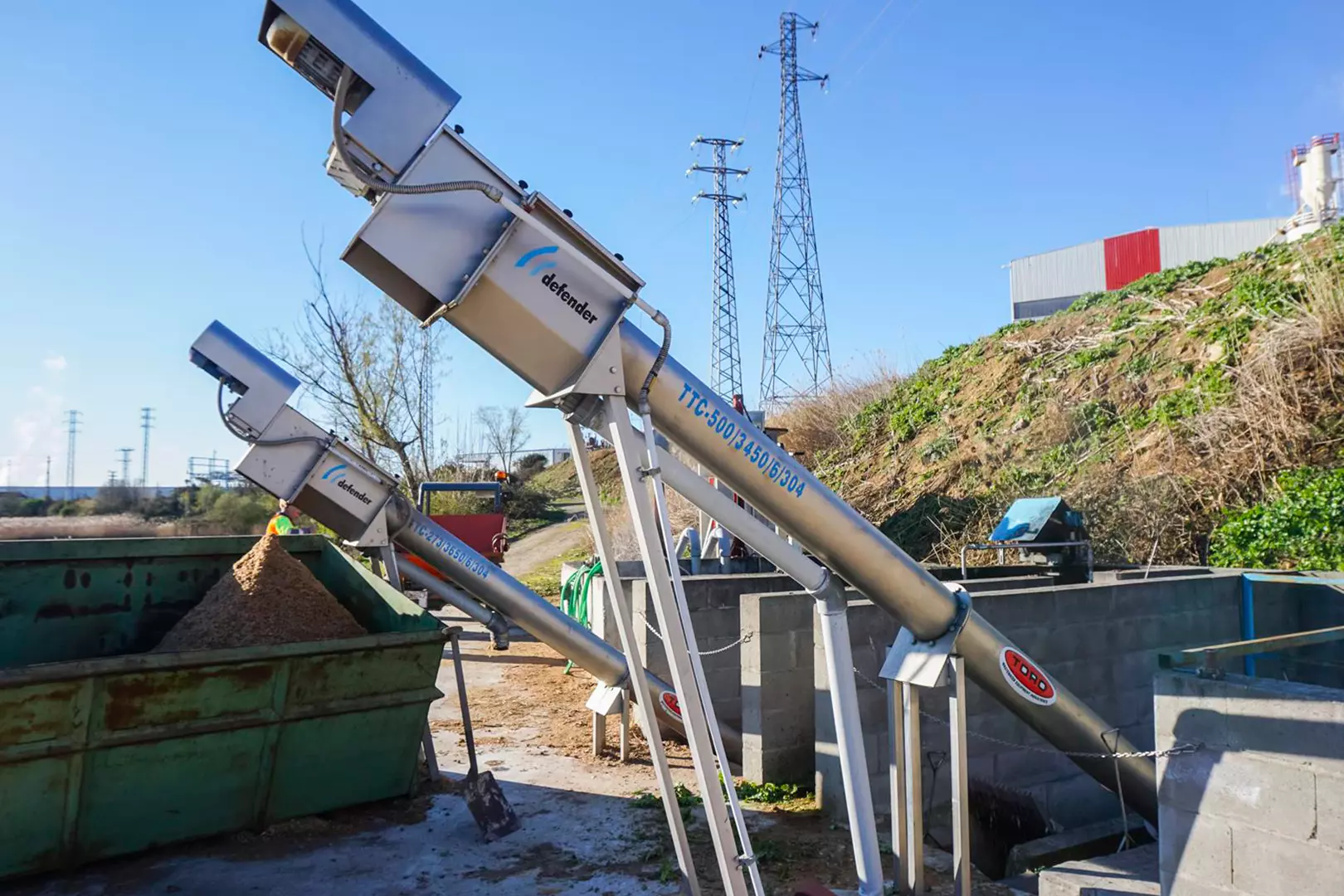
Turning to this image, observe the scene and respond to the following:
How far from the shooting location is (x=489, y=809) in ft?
17.9

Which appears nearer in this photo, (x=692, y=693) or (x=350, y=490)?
(x=692, y=693)

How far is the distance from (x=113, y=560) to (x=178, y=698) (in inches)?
74.9

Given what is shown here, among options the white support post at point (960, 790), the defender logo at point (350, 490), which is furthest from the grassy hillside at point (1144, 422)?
the defender logo at point (350, 490)

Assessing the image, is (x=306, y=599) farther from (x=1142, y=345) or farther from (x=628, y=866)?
(x=1142, y=345)

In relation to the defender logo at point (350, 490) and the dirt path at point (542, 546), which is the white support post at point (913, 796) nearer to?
the defender logo at point (350, 490)

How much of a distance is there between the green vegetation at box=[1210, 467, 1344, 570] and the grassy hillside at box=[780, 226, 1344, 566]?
0.02 metres

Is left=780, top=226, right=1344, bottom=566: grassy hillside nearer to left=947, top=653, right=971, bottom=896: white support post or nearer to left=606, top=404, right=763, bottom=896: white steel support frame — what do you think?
left=947, top=653, right=971, bottom=896: white support post

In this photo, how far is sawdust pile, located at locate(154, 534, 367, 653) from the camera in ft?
17.9

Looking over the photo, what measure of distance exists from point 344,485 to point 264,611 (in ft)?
3.76

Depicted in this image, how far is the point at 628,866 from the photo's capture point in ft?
16.3

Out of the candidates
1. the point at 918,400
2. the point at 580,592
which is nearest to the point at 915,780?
the point at 580,592

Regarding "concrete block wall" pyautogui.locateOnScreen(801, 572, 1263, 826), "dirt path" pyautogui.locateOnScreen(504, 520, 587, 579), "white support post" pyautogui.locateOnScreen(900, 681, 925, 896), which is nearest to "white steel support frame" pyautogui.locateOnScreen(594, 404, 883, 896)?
"white support post" pyautogui.locateOnScreen(900, 681, 925, 896)

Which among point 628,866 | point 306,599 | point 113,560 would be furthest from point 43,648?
point 628,866

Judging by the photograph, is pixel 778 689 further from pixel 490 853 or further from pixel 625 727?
pixel 490 853
